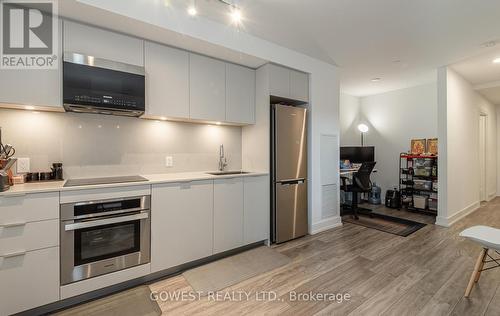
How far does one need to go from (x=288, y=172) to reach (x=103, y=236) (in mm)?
2164

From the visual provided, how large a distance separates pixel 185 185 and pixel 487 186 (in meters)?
7.40

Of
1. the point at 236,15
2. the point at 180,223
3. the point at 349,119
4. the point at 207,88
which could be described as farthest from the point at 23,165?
the point at 349,119

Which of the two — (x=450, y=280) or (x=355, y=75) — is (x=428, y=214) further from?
(x=355, y=75)

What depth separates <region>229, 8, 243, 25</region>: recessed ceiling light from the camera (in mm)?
2241

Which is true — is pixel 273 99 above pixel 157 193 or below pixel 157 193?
above

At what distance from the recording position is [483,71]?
12.8ft

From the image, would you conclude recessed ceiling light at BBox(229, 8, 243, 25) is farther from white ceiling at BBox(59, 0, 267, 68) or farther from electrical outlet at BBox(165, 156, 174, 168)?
electrical outlet at BBox(165, 156, 174, 168)

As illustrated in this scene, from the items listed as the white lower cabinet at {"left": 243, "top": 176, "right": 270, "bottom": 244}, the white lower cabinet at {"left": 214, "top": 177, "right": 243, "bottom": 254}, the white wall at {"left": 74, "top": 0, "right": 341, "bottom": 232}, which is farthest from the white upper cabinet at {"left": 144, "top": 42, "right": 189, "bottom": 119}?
the white lower cabinet at {"left": 243, "top": 176, "right": 270, "bottom": 244}

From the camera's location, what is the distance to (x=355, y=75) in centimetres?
420

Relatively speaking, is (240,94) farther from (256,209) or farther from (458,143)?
(458,143)

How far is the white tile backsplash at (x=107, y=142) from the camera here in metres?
2.01

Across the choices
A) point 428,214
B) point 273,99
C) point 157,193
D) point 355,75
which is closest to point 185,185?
point 157,193

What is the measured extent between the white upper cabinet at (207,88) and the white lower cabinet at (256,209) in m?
0.91

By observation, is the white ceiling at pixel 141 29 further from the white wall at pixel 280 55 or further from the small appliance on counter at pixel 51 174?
the small appliance on counter at pixel 51 174
